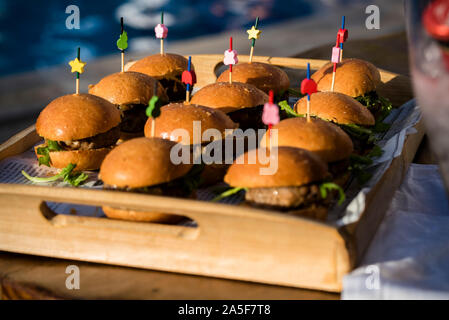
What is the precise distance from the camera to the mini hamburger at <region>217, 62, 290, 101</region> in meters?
3.75

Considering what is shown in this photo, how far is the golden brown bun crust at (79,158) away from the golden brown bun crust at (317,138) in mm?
888

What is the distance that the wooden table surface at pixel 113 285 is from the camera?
199 centimetres

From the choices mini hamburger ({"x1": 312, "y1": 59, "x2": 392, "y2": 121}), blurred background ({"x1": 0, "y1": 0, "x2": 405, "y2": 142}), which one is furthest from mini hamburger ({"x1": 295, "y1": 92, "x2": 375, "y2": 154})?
blurred background ({"x1": 0, "y1": 0, "x2": 405, "y2": 142})

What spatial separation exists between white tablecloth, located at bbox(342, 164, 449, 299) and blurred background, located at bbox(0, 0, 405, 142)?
538 cm

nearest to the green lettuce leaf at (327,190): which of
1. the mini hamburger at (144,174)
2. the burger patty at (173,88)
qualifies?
the mini hamburger at (144,174)

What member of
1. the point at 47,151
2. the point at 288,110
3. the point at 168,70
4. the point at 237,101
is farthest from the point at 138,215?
the point at 168,70

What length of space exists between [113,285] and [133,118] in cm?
157

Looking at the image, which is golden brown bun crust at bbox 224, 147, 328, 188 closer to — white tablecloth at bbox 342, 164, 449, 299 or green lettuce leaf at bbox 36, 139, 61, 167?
white tablecloth at bbox 342, 164, 449, 299

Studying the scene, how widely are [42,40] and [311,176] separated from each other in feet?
27.3

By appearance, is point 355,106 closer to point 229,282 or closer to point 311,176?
point 311,176

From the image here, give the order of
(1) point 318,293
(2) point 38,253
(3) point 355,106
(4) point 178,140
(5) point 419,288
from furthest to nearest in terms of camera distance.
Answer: (3) point 355,106
(4) point 178,140
(2) point 38,253
(1) point 318,293
(5) point 419,288

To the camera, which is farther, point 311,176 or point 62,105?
point 62,105
